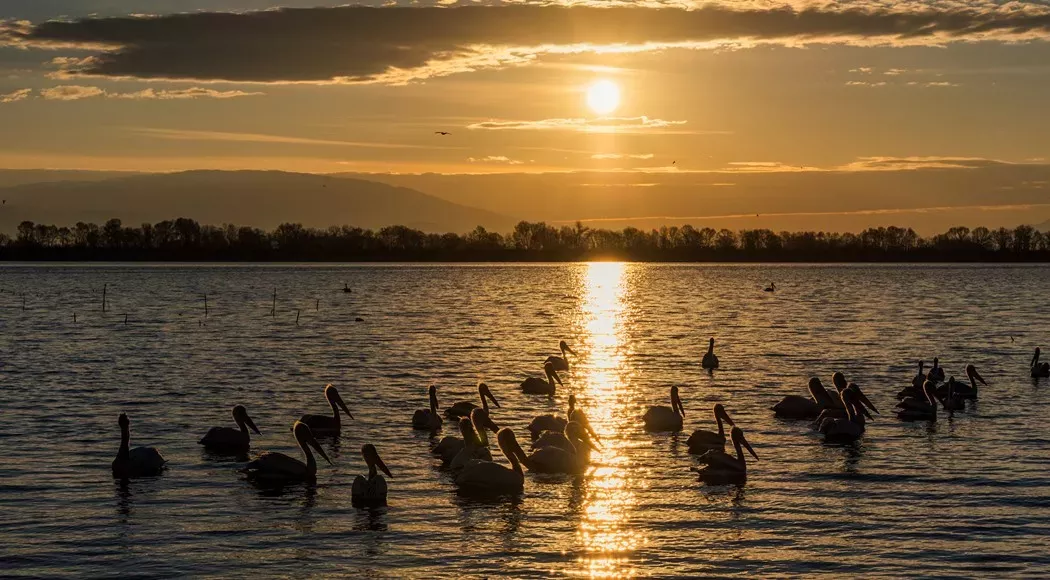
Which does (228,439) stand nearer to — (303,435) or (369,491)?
(303,435)

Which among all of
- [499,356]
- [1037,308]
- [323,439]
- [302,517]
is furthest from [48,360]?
[1037,308]

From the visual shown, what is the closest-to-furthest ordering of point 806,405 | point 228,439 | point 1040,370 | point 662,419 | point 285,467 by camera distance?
point 285,467
point 228,439
point 662,419
point 806,405
point 1040,370

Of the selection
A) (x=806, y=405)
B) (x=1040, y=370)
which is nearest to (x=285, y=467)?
(x=806, y=405)

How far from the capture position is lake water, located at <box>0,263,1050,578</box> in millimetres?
16969

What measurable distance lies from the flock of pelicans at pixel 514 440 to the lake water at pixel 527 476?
427 mm

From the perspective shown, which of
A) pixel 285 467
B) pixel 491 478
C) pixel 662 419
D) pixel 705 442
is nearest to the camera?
pixel 491 478

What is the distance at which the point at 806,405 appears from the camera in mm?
29453

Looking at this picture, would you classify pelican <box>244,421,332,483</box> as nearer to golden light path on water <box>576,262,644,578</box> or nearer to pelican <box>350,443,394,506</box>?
pelican <box>350,443,394,506</box>

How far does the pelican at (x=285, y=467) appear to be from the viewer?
2167 centimetres

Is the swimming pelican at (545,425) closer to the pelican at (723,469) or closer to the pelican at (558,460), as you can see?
the pelican at (558,460)

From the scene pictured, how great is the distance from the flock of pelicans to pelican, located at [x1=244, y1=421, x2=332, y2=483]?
18 millimetres

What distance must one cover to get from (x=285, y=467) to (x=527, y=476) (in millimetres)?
4464

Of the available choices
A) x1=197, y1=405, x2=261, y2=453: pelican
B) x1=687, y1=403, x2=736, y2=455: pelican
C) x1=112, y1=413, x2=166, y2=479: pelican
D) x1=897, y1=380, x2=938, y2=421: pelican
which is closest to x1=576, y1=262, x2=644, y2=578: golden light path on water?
x1=687, y1=403, x2=736, y2=455: pelican

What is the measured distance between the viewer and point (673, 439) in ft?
87.7
